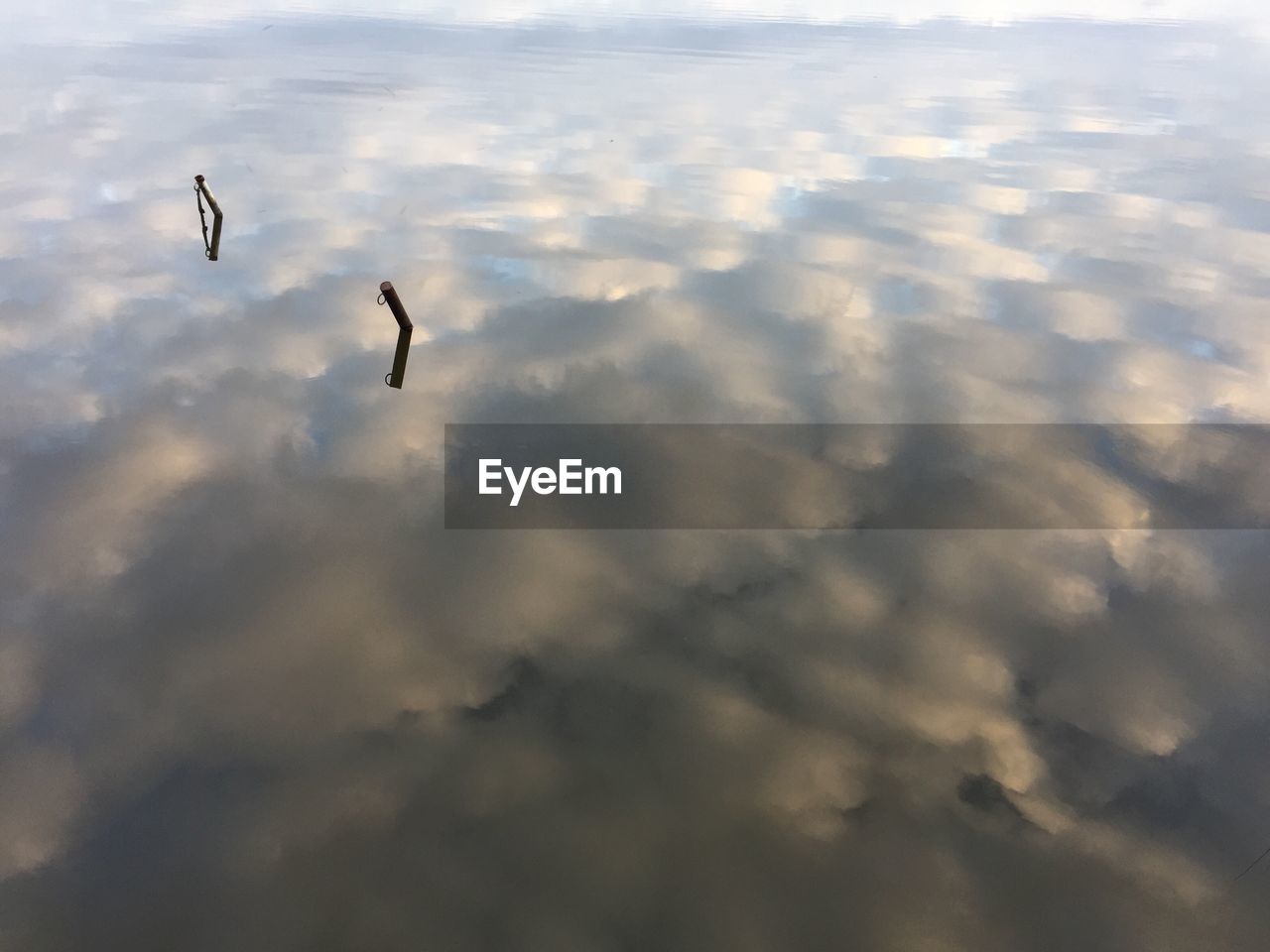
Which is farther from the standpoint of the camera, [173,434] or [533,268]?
[533,268]

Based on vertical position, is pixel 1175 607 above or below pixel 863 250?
below

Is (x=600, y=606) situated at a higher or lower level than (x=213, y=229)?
lower

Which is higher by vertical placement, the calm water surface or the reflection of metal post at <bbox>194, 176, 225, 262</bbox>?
the reflection of metal post at <bbox>194, 176, 225, 262</bbox>

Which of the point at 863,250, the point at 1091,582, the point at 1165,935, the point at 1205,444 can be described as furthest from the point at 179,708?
the point at 863,250

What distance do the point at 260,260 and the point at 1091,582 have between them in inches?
868

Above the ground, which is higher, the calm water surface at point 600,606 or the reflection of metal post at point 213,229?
the reflection of metal post at point 213,229

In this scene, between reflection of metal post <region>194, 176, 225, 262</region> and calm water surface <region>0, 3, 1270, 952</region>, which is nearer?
calm water surface <region>0, 3, 1270, 952</region>

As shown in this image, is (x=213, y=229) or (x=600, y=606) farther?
(x=213, y=229)

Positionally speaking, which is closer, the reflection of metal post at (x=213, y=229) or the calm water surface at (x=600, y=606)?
the calm water surface at (x=600, y=606)

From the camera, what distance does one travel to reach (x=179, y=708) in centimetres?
960

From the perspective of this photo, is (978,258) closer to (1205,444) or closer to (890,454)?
(1205,444)

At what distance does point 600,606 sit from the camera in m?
11.1

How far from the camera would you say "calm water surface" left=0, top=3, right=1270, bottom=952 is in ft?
26.2

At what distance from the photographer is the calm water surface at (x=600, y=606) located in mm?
8000
